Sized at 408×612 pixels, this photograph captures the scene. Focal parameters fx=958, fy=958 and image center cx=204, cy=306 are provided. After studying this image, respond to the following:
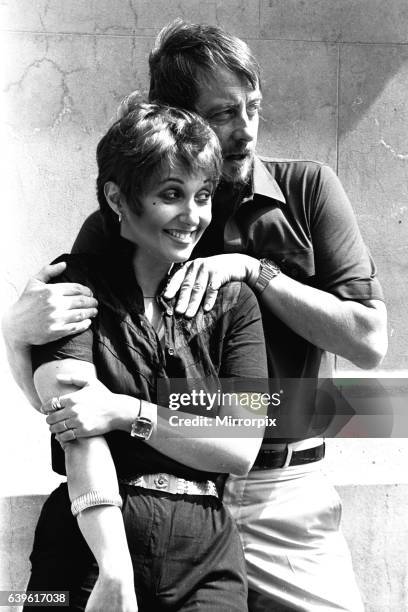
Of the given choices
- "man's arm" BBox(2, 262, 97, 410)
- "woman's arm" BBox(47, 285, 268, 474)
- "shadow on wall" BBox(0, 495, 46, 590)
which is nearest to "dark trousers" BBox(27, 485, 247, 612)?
"woman's arm" BBox(47, 285, 268, 474)

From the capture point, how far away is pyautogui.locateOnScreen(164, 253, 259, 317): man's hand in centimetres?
213

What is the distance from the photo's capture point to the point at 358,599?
8.01 ft

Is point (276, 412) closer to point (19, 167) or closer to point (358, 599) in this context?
point (358, 599)

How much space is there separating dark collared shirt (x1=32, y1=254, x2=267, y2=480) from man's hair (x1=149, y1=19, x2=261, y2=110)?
519 millimetres

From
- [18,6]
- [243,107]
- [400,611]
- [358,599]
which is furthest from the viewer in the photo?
[18,6]

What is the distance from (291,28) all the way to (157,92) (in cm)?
155

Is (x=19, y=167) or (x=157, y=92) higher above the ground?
(x=157, y=92)

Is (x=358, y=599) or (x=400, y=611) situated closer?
(x=358, y=599)

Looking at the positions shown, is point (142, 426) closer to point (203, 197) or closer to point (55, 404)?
point (55, 404)

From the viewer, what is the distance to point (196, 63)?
2326mm

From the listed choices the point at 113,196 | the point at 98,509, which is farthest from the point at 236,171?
the point at 98,509

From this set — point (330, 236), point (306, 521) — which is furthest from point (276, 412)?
point (330, 236)

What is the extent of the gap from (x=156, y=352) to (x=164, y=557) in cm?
43

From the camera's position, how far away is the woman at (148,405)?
1.96 metres
